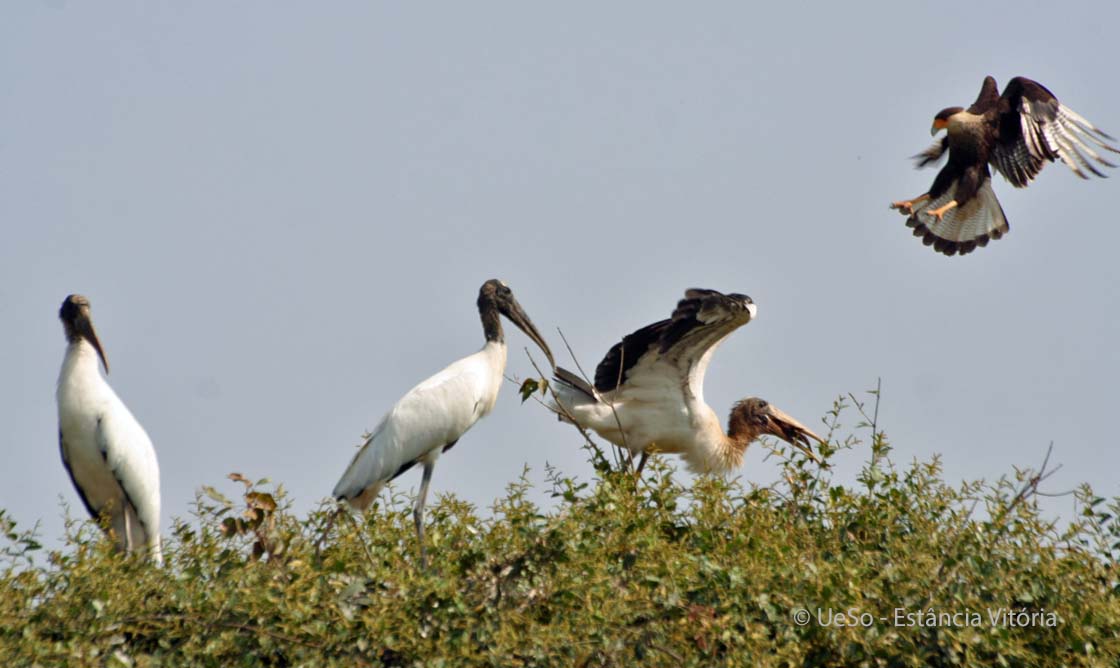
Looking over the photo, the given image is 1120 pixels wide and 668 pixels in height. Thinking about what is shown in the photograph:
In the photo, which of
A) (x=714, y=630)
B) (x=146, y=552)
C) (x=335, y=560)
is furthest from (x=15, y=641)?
(x=714, y=630)

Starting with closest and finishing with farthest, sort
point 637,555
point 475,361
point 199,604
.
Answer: point 199,604 → point 637,555 → point 475,361

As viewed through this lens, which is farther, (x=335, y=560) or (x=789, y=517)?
(x=789, y=517)

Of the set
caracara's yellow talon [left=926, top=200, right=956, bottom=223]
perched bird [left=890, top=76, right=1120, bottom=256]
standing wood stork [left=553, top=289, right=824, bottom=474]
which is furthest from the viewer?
caracara's yellow talon [left=926, top=200, right=956, bottom=223]

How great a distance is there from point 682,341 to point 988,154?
2.86 meters

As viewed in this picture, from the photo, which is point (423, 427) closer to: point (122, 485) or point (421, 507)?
point (421, 507)

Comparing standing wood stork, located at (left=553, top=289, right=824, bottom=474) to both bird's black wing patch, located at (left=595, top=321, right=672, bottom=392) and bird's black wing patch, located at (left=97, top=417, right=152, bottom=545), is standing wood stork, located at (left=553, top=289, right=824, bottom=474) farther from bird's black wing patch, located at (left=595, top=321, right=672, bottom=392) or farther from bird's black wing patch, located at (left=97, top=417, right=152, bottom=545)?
bird's black wing patch, located at (left=97, top=417, right=152, bottom=545)

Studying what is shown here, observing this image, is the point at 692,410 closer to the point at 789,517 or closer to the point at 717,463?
the point at 717,463

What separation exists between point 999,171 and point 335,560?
6582 mm

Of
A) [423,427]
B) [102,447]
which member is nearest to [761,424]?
[423,427]

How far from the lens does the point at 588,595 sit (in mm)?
4828

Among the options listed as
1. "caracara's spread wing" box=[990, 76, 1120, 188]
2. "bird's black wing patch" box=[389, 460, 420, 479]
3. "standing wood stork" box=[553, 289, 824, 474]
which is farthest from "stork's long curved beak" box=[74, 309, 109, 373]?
"caracara's spread wing" box=[990, 76, 1120, 188]

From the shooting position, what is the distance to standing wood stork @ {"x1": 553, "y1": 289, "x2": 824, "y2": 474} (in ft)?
30.1

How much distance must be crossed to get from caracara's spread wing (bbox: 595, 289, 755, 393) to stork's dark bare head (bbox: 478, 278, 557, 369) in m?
0.60

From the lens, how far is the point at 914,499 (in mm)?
6020
